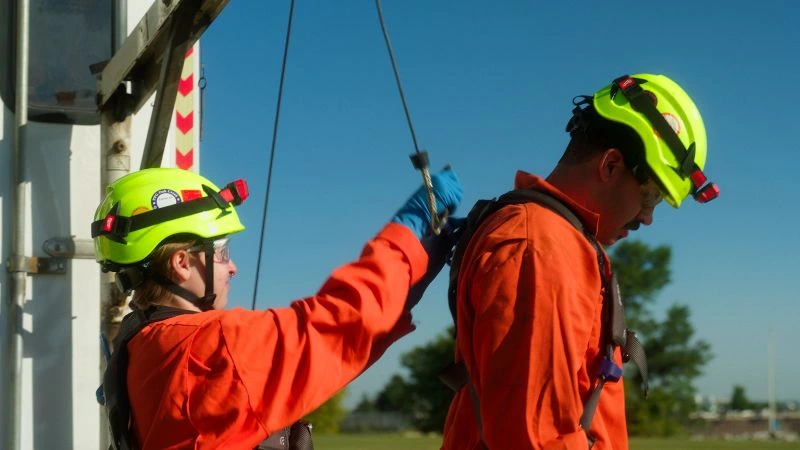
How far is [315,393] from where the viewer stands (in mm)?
3088

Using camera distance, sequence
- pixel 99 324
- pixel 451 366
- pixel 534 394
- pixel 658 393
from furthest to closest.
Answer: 1. pixel 658 393
2. pixel 99 324
3. pixel 451 366
4. pixel 534 394

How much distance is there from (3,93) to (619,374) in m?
3.15

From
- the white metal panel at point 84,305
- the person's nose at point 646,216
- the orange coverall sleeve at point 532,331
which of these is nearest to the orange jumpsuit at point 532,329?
the orange coverall sleeve at point 532,331

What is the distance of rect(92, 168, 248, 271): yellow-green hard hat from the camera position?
355cm

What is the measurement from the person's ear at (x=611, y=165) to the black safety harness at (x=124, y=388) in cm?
123

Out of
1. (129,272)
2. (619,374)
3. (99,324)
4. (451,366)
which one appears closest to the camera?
(619,374)

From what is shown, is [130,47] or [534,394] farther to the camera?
[130,47]

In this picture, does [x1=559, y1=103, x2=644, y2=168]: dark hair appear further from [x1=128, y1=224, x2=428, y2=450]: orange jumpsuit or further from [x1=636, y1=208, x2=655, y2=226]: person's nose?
[x1=128, y1=224, x2=428, y2=450]: orange jumpsuit

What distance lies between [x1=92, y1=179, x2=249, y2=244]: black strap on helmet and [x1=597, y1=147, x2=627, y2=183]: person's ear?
129cm

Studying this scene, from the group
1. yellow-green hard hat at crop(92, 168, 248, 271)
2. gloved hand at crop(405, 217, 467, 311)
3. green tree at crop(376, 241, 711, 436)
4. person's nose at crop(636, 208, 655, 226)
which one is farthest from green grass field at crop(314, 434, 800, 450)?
green tree at crop(376, 241, 711, 436)

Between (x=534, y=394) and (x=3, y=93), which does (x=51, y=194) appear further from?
(x=534, y=394)

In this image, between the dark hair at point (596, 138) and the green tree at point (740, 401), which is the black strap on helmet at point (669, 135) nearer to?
the dark hair at point (596, 138)

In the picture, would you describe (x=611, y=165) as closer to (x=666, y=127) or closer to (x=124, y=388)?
(x=666, y=127)

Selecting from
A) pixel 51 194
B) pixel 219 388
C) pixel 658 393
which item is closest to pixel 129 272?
pixel 219 388
